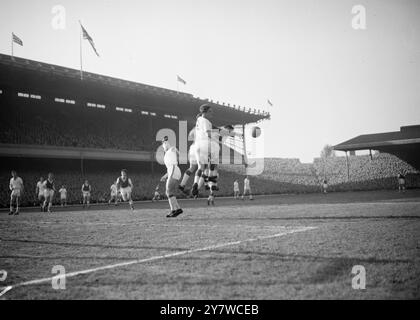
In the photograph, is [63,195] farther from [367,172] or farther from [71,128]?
[367,172]

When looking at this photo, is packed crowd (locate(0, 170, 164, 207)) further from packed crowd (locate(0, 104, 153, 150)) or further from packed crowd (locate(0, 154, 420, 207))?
packed crowd (locate(0, 104, 153, 150))

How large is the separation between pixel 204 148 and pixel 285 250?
452cm

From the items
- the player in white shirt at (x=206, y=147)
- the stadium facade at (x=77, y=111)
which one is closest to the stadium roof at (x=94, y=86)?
the stadium facade at (x=77, y=111)

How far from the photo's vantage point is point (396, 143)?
144ft

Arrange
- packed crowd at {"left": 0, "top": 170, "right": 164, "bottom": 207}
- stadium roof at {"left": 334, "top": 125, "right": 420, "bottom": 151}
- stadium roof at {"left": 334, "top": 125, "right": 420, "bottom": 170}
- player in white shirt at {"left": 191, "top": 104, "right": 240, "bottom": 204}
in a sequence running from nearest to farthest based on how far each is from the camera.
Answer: player in white shirt at {"left": 191, "top": 104, "right": 240, "bottom": 204}, packed crowd at {"left": 0, "top": 170, "right": 164, "bottom": 207}, stadium roof at {"left": 334, "top": 125, "right": 420, "bottom": 151}, stadium roof at {"left": 334, "top": 125, "right": 420, "bottom": 170}

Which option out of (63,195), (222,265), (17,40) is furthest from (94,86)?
(222,265)

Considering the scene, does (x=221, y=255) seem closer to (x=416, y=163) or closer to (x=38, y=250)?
(x=38, y=250)

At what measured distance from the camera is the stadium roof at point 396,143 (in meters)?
44.1

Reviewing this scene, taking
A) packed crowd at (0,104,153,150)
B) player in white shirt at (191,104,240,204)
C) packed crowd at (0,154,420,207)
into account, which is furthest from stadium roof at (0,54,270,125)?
player in white shirt at (191,104,240,204)

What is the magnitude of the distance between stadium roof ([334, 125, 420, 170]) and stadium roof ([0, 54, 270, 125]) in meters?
17.3

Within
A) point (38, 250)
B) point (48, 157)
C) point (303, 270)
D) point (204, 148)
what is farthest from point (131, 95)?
point (303, 270)

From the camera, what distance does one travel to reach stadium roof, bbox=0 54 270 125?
32.2 metres

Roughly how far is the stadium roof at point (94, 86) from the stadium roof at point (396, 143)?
1725cm
